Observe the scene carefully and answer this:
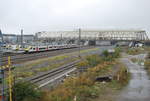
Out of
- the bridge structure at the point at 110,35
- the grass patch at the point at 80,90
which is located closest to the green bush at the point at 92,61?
the grass patch at the point at 80,90

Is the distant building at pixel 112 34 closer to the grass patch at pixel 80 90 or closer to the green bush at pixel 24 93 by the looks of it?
the grass patch at pixel 80 90

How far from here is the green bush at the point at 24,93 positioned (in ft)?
34.2

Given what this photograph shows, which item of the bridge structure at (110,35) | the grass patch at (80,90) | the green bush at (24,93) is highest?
the bridge structure at (110,35)

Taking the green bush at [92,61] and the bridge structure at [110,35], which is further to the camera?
the bridge structure at [110,35]

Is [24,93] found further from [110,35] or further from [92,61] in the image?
[110,35]

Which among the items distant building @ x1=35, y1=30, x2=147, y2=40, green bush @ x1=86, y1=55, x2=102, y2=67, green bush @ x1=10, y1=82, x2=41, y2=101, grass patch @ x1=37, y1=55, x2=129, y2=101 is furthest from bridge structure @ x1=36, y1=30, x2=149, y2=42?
green bush @ x1=10, y1=82, x2=41, y2=101

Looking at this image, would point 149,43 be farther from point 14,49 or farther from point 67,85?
point 67,85

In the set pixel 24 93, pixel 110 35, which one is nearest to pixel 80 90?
pixel 24 93

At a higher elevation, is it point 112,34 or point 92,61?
point 112,34

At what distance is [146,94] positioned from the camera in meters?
16.0

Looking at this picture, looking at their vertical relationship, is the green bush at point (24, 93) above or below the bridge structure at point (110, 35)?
below

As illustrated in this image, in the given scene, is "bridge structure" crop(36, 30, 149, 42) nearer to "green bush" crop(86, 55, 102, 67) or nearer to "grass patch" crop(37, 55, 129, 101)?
"green bush" crop(86, 55, 102, 67)

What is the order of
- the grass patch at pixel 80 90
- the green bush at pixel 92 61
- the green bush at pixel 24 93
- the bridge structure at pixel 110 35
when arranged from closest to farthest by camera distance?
the green bush at pixel 24 93 < the grass patch at pixel 80 90 < the green bush at pixel 92 61 < the bridge structure at pixel 110 35

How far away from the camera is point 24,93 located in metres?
10.7
